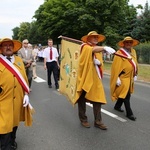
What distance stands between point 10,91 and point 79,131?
2.05 metres

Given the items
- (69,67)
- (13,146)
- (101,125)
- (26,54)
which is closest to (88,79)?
(69,67)

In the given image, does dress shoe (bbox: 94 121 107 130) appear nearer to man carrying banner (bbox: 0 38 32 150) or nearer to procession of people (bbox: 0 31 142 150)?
procession of people (bbox: 0 31 142 150)

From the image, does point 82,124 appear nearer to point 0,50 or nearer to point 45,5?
point 0,50

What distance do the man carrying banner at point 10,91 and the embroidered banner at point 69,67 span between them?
1653 millimetres

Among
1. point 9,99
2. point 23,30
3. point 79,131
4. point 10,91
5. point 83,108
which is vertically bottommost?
point 79,131

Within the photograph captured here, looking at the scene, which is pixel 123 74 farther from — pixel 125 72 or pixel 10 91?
pixel 10 91

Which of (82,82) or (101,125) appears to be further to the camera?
(101,125)

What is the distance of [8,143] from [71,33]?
30357 millimetres

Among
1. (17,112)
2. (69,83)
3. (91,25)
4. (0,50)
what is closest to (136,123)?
(69,83)

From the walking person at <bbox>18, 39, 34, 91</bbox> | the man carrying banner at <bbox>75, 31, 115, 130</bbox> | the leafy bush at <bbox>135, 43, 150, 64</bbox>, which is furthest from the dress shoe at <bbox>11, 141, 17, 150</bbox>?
the leafy bush at <bbox>135, 43, 150, 64</bbox>

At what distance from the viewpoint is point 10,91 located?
14.9ft

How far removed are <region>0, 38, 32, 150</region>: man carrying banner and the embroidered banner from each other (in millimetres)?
1653

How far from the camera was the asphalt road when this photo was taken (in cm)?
535

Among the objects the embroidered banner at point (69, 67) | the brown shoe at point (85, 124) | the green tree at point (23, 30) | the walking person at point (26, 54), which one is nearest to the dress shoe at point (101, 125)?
the brown shoe at point (85, 124)
